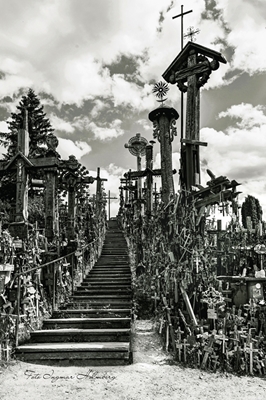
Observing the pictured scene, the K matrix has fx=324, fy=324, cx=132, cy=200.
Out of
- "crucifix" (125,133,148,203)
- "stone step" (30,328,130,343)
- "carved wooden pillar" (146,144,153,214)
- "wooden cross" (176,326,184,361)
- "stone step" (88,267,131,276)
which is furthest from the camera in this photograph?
"crucifix" (125,133,148,203)

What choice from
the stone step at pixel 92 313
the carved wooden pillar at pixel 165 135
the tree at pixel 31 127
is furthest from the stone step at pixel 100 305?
the tree at pixel 31 127

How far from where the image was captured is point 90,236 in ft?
50.7

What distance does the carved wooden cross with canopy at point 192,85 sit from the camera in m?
7.52

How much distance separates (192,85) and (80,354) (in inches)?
256

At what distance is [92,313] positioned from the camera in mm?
8109

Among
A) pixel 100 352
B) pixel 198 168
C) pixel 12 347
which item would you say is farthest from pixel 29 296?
pixel 198 168

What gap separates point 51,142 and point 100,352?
710cm

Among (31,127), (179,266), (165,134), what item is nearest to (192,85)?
(165,134)

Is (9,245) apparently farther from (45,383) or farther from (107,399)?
(107,399)

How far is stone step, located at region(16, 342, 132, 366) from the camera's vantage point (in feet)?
19.3

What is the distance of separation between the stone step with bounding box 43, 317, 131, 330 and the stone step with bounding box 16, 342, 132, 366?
1087 millimetres

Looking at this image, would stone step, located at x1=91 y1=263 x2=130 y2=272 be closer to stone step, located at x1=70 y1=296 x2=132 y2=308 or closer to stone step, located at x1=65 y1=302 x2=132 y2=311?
→ stone step, located at x1=70 y1=296 x2=132 y2=308

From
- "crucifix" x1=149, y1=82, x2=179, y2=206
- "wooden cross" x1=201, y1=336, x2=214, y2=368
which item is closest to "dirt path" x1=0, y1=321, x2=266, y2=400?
"wooden cross" x1=201, y1=336, x2=214, y2=368

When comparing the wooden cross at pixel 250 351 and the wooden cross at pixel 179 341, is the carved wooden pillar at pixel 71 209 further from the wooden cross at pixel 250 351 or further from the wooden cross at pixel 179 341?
the wooden cross at pixel 250 351
